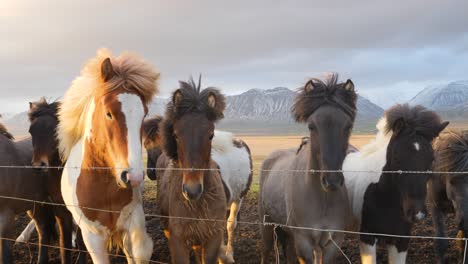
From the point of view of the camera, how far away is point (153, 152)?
7910 mm

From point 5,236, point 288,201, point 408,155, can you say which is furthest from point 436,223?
point 5,236

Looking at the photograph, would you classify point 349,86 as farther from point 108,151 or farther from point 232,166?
point 232,166

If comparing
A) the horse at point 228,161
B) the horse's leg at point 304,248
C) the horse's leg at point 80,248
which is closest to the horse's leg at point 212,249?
the horse's leg at point 304,248

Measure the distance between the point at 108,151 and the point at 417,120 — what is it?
3422mm

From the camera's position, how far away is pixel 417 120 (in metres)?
4.54

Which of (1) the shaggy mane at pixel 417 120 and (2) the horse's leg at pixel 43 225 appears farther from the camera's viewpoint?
(2) the horse's leg at pixel 43 225

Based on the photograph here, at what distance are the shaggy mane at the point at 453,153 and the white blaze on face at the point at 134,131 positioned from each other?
4983 millimetres

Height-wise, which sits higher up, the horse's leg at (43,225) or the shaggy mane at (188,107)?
the shaggy mane at (188,107)

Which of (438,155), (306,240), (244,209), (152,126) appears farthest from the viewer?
(244,209)

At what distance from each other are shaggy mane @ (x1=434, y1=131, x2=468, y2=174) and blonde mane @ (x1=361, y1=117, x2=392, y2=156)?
5.36 ft

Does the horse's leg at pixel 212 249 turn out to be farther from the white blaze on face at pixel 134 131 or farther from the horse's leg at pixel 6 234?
the horse's leg at pixel 6 234

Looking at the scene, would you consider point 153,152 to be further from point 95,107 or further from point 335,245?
point 335,245

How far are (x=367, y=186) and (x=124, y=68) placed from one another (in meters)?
3.24

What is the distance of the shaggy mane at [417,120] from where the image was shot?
4.50 m
